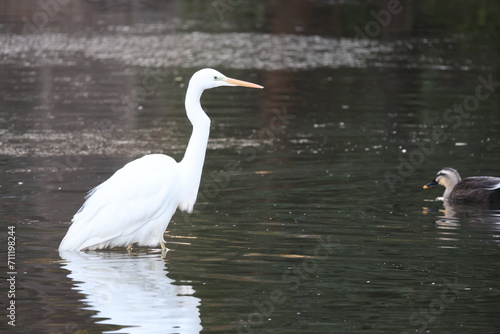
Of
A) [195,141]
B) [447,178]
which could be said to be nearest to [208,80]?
[195,141]

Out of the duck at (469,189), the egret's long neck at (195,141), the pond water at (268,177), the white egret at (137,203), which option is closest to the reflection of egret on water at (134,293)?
the pond water at (268,177)

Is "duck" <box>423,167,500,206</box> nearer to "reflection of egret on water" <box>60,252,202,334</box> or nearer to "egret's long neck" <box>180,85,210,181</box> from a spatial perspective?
"egret's long neck" <box>180,85,210,181</box>

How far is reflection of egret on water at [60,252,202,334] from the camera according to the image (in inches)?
316

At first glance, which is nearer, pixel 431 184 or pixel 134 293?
pixel 134 293

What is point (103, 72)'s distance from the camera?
24766mm

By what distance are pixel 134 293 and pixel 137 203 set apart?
162 cm

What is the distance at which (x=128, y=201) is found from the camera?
1032 cm

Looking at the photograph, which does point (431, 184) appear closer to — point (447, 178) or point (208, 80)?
point (447, 178)

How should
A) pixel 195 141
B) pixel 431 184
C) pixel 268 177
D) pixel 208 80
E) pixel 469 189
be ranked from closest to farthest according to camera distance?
1. pixel 195 141
2. pixel 208 80
3. pixel 469 189
4. pixel 431 184
5. pixel 268 177

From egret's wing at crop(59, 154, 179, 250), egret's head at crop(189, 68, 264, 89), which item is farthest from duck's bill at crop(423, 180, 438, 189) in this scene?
egret's wing at crop(59, 154, 179, 250)

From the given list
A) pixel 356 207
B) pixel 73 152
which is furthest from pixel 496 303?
pixel 73 152

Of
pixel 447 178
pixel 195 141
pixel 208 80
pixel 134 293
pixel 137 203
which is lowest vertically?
pixel 134 293

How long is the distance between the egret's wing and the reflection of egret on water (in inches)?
11.5

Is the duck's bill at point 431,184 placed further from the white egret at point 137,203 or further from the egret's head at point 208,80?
the white egret at point 137,203
